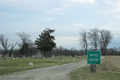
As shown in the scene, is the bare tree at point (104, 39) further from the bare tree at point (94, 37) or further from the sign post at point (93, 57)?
the sign post at point (93, 57)

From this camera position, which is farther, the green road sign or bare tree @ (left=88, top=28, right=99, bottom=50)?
bare tree @ (left=88, top=28, right=99, bottom=50)

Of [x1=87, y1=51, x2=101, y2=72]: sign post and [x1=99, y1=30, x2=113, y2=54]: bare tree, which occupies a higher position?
[x1=99, y1=30, x2=113, y2=54]: bare tree

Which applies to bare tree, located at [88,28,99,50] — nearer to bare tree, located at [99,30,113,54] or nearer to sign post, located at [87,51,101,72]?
bare tree, located at [99,30,113,54]

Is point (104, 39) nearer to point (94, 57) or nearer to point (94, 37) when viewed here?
point (94, 37)

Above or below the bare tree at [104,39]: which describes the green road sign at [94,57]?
below

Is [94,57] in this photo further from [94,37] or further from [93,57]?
[94,37]

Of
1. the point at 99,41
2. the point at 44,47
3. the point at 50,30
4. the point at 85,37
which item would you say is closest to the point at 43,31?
the point at 50,30

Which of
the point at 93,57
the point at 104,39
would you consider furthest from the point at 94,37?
the point at 93,57

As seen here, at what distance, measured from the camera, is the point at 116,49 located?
102 metres

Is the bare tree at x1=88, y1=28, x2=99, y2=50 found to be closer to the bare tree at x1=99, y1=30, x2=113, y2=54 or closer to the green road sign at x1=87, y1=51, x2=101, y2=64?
the bare tree at x1=99, y1=30, x2=113, y2=54

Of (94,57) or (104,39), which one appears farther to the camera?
(104,39)

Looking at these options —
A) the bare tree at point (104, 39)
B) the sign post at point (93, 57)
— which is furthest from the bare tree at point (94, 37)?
the sign post at point (93, 57)

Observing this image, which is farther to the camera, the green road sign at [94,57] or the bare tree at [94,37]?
the bare tree at [94,37]

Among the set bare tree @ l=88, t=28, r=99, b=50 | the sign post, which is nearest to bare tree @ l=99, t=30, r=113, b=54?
bare tree @ l=88, t=28, r=99, b=50
